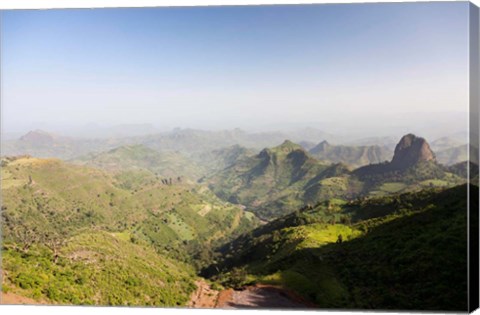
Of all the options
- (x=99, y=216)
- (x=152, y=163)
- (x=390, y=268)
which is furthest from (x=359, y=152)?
(x=390, y=268)

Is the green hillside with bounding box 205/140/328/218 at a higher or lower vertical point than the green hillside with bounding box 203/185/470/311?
lower

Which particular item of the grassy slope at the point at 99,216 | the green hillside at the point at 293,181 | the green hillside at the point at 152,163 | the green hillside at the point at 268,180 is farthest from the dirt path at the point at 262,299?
the green hillside at the point at 268,180

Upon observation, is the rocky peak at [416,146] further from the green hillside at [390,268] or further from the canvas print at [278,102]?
the green hillside at [390,268]

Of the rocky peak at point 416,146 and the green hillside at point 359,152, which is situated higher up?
the rocky peak at point 416,146

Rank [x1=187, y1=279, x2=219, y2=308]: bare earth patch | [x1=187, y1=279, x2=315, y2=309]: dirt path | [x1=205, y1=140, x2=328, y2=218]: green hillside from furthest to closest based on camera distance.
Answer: [x1=205, y1=140, x2=328, y2=218]: green hillside
[x1=187, y1=279, x2=219, y2=308]: bare earth patch
[x1=187, y1=279, x2=315, y2=309]: dirt path

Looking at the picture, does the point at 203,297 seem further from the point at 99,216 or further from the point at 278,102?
the point at 99,216

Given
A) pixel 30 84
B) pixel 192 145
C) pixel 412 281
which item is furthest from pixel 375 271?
pixel 192 145

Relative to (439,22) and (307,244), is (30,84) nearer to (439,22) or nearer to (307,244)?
(307,244)

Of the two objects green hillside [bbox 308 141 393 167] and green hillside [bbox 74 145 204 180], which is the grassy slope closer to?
green hillside [bbox 74 145 204 180]

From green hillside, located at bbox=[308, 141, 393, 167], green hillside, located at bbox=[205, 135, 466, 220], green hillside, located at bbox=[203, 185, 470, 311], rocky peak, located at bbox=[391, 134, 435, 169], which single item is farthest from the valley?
green hillside, located at bbox=[205, 135, 466, 220]

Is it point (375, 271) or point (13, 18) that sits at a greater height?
point (13, 18)

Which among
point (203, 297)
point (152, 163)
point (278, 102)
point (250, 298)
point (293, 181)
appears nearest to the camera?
point (250, 298)
